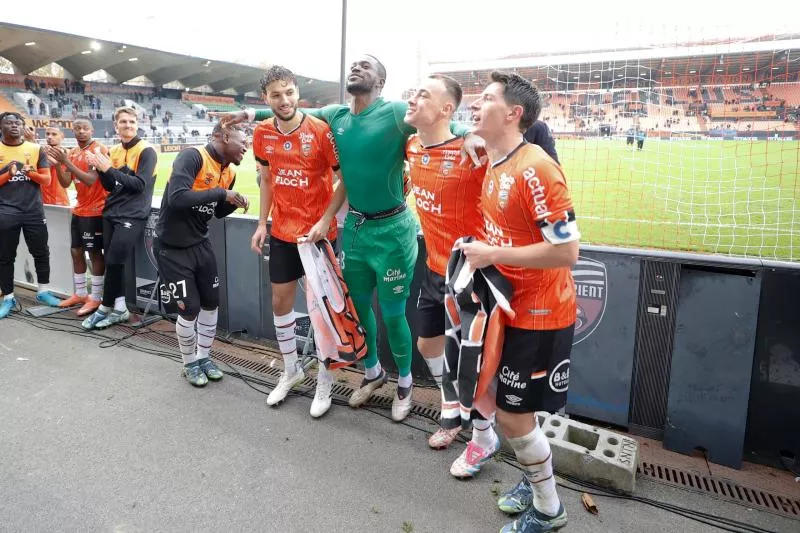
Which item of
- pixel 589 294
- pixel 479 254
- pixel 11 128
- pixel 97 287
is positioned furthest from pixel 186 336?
pixel 11 128

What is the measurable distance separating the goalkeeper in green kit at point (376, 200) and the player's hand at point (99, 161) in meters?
1.88

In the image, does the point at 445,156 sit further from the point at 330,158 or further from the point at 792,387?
the point at 792,387

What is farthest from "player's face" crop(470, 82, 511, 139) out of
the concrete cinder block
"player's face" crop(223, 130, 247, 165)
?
"player's face" crop(223, 130, 247, 165)

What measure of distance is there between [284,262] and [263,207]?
0.41 metres

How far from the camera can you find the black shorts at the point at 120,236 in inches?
185

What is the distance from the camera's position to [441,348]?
2971 millimetres

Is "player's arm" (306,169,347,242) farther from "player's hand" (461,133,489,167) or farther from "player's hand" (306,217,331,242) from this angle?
"player's hand" (461,133,489,167)

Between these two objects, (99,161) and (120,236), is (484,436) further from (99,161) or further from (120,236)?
(99,161)

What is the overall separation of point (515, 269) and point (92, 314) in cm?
456

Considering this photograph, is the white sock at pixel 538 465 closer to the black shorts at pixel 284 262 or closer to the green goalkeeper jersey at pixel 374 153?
the green goalkeeper jersey at pixel 374 153

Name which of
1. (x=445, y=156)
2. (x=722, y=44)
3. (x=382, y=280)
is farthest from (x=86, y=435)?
(x=722, y=44)

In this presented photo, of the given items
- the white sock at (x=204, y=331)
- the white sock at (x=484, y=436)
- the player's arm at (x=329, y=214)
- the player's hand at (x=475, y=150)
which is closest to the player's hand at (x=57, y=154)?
the white sock at (x=204, y=331)

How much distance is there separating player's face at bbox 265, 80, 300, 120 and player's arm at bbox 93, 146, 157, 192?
85.5 inches

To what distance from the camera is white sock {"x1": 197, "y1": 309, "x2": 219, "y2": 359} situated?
3797mm
